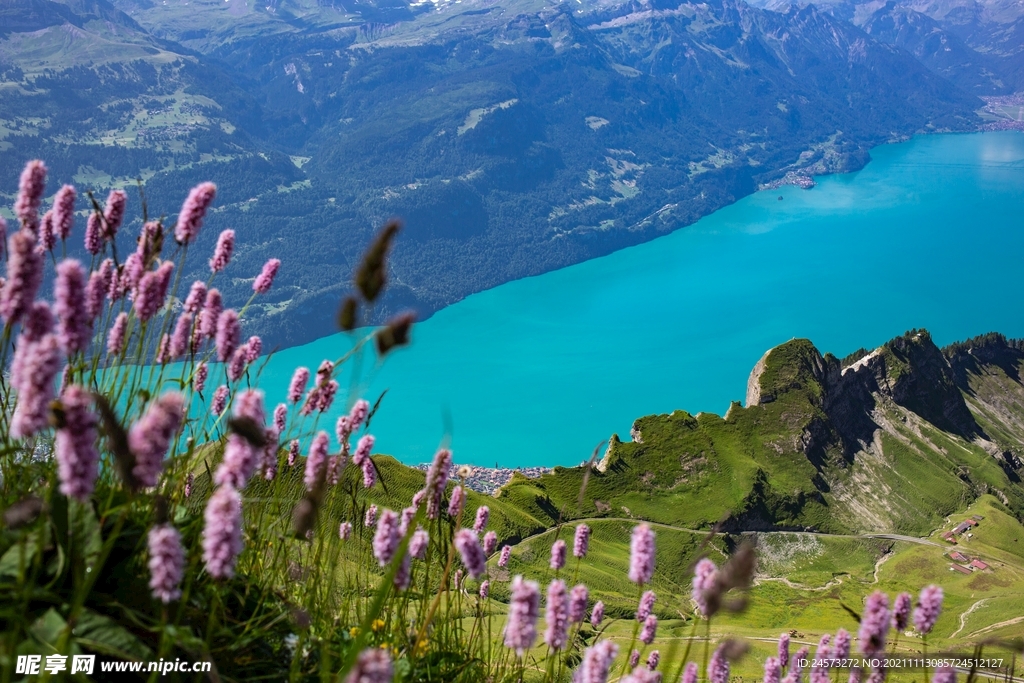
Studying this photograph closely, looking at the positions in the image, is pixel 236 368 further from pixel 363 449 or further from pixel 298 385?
pixel 363 449

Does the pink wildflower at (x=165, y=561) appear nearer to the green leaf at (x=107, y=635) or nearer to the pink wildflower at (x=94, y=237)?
the green leaf at (x=107, y=635)

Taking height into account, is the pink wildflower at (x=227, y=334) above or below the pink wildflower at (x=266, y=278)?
below

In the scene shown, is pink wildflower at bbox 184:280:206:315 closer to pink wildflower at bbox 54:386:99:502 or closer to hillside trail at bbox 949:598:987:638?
pink wildflower at bbox 54:386:99:502

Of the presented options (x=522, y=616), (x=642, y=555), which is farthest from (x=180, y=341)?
(x=642, y=555)

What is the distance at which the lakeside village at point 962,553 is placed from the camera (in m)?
65.2

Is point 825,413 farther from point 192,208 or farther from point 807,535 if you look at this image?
point 192,208

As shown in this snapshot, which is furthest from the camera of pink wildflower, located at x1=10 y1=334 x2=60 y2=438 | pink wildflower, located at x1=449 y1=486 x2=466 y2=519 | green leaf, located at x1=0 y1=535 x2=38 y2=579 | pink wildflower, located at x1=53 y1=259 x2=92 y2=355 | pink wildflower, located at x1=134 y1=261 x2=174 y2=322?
pink wildflower, located at x1=449 y1=486 x2=466 y2=519

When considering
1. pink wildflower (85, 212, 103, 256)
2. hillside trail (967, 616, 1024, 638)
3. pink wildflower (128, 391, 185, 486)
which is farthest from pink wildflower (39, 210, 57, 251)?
hillside trail (967, 616, 1024, 638)

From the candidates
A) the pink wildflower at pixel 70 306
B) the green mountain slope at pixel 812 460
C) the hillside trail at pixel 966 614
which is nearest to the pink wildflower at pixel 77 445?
the pink wildflower at pixel 70 306

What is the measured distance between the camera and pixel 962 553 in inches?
2680

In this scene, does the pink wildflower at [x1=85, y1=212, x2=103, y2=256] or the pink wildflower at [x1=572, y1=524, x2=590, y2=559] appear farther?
the pink wildflower at [x1=85, y1=212, x2=103, y2=256]

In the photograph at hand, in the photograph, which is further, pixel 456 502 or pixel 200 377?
pixel 200 377

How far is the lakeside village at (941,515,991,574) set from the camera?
65.2 meters

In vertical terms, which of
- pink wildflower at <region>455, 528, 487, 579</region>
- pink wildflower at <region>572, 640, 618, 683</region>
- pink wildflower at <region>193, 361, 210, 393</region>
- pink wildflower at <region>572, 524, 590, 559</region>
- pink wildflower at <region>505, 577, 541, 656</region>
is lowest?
pink wildflower at <region>572, 640, 618, 683</region>
